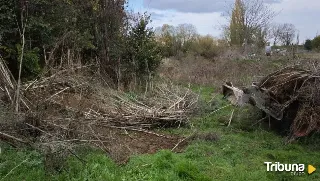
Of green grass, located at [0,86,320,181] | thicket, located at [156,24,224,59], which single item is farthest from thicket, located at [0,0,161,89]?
thicket, located at [156,24,224,59]

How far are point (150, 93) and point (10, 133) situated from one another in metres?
6.08

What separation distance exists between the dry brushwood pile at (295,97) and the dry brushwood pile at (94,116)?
2.29 metres

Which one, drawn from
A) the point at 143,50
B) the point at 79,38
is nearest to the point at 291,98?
the point at 79,38

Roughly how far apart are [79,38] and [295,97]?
791 cm

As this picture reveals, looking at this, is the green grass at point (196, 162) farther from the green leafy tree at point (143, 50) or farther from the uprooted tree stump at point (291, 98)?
the green leafy tree at point (143, 50)

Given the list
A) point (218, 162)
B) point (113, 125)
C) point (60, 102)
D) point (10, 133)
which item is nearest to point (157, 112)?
point (113, 125)

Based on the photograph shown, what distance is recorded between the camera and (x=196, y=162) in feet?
20.9

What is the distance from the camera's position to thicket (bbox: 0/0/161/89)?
10562 mm

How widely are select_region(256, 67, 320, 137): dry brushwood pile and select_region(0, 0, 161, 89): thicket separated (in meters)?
5.36

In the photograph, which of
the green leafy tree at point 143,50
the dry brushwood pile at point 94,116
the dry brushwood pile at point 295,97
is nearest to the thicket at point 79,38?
the green leafy tree at point 143,50

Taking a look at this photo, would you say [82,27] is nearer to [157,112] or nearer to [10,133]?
[157,112]

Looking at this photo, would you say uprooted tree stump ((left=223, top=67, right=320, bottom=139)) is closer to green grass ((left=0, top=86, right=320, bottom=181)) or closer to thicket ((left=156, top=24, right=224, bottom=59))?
green grass ((left=0, top=86, right=320, bottom=181))

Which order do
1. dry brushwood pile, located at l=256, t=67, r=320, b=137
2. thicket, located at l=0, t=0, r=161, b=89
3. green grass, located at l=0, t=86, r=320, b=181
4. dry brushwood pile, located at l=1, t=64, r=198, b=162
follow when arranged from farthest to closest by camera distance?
thicket, located at l=0, t=0, r=161, b=89 < dry brushwood pile, located at l=256, t=67, r=320, b=137 < dry brushwood pile, located at l=1, t=64, r=198, b=162 < green grass, located at l=0, t=86, r=320, b=181

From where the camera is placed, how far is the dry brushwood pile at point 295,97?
288 inches
